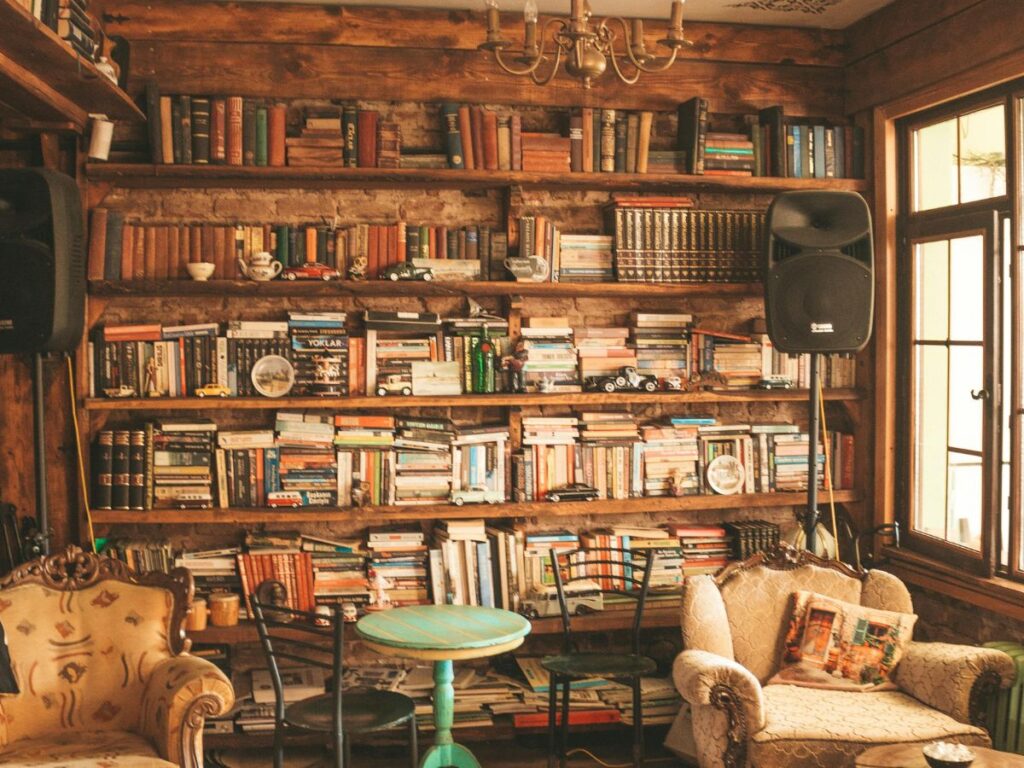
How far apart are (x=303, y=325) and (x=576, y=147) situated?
1.36 meters

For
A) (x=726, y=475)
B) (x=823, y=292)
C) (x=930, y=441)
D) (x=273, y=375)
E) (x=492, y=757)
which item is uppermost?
(x=823, y=292)

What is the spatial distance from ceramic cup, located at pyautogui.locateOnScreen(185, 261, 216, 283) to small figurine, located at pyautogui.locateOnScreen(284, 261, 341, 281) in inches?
11.8

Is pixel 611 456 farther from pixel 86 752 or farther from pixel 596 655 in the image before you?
pixel 86 752

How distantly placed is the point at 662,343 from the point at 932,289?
112 cm

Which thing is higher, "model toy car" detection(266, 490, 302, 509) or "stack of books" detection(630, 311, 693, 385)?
"stack of books" detection(630, 311, 693, 385)

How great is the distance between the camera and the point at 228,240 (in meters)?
4.30

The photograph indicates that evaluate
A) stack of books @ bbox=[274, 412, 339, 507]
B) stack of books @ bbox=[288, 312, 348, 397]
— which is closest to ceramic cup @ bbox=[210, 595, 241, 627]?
stack of books @ bbox=[274, 412, 339, 507]

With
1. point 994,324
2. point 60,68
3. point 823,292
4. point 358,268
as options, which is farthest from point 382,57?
point 994,324

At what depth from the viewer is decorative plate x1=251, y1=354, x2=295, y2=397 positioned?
430 cm

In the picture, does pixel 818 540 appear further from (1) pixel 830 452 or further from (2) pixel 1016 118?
(2) pixel 1016 118

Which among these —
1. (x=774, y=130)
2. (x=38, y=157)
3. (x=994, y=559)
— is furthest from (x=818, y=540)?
(x=38, y=157)

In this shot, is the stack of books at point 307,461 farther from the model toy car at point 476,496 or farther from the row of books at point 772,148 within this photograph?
the row of books at point 772,148

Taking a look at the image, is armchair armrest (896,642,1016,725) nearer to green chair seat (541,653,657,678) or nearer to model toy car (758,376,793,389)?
green chair seat (541,653,657,678)

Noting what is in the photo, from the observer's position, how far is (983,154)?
4012 millimetres
